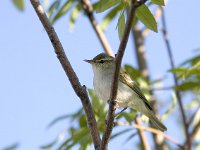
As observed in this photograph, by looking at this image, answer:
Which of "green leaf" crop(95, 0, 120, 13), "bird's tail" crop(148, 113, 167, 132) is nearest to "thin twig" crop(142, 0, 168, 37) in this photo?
"bird's tail" crop(148, 113, 167, 132)

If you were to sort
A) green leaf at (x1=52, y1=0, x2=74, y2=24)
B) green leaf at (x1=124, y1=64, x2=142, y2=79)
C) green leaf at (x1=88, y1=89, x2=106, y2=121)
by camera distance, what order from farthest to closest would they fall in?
green leaf at (x1=124, y1=64, x2=142, y2=79) → green leaf at (x1=52, y1=0, x2=74, y2=24) → green leaf at (x1=88, y1=89, x2=106, y2=121)

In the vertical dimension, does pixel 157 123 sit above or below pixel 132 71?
below

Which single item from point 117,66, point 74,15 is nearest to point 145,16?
point 117,66

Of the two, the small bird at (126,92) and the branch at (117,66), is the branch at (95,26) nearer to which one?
the small bird at (126,92)

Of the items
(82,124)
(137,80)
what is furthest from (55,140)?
(137,80)

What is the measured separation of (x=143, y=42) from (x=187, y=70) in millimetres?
1823

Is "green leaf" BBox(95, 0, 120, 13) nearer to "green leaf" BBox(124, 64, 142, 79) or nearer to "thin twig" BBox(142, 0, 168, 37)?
"green leaf" BBox(124, 64, 142, 79)

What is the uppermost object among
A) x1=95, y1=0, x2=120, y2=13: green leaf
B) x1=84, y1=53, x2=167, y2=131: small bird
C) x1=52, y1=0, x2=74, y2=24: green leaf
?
x1=52, y1=0, x2=74, y2=24: green leaf

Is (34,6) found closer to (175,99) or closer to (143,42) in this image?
(175,99)

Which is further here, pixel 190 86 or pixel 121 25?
pixel 190 86

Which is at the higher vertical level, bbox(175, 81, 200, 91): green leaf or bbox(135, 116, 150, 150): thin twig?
bbox(175, 81, 200, 91): green leaf

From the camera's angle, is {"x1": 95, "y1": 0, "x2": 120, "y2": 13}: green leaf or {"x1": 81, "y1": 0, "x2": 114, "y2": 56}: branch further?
{"x1": 81, "y1": 0, "x2": 114, "y2": 56}: branch

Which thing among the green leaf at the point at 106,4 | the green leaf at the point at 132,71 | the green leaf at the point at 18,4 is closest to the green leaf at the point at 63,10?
the green leaf at the point at 18,4

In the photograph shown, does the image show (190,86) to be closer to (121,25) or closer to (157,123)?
(157,123)
